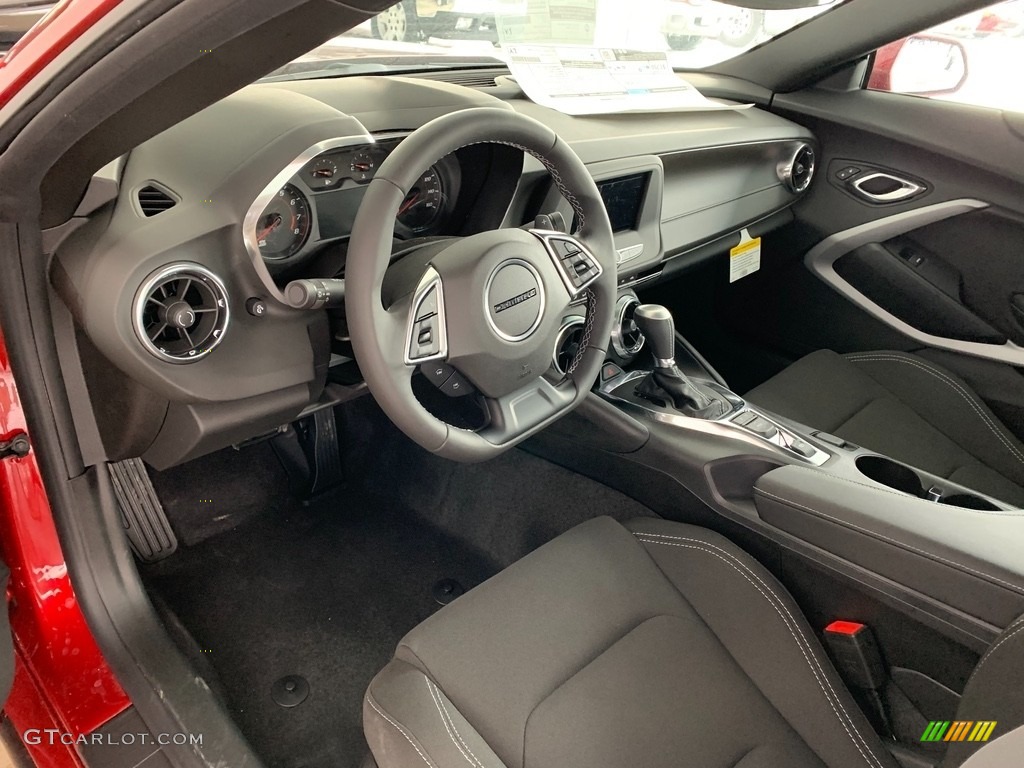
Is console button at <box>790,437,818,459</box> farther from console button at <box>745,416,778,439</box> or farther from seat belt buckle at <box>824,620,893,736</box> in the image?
seat belt buckle at <box>824,620,893,736</box>

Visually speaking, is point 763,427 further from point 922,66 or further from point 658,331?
point 922,66

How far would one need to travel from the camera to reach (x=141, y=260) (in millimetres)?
847

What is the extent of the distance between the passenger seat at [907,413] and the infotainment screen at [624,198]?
19.9 inches

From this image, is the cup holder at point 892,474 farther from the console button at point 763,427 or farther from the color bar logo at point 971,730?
the color bar logo at point 971,730

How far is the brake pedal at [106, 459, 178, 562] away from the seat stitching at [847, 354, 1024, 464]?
168 cm

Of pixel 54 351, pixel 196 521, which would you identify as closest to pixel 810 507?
pixel 54 351

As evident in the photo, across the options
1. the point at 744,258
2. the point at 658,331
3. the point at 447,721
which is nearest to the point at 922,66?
the point at 744,258

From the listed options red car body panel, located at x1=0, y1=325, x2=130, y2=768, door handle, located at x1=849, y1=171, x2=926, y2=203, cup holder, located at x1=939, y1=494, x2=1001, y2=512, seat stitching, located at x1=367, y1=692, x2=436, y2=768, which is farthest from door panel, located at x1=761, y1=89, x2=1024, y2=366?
red car body panel, located at x1=0, y1=325, x2=130, y2=768

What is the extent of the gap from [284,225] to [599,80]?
858 mm

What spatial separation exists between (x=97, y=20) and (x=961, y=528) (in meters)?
1.13

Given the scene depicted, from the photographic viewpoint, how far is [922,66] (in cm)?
182

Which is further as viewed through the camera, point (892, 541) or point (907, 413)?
point (907, 413)

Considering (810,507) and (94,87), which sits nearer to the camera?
(94,87)

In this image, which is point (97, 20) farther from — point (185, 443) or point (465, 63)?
point (465, 63)
